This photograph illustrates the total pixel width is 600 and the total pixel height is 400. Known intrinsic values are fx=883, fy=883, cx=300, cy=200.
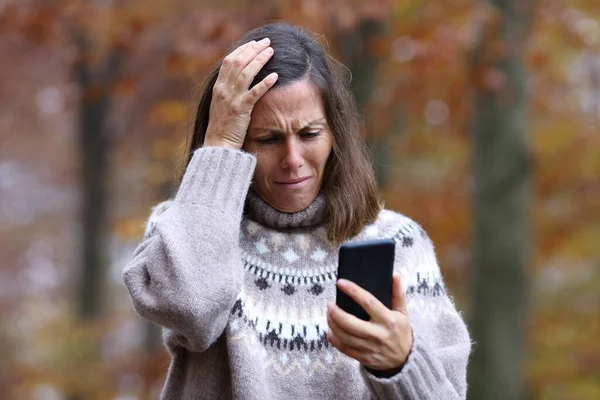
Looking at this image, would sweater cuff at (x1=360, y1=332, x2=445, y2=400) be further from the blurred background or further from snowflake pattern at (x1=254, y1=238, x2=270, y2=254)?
the blurred background

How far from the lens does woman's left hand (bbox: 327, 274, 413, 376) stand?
7.09 ft

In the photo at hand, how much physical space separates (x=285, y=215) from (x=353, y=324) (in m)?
0.56

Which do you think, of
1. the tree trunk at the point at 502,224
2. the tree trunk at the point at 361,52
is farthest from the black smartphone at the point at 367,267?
the tree trunk at the point at 502,224

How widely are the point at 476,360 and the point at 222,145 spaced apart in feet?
16.8

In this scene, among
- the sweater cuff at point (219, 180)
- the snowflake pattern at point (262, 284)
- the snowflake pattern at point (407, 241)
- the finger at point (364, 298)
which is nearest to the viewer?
the finger at point (364, 298)

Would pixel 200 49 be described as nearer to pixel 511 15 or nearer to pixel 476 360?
pixel 511 15

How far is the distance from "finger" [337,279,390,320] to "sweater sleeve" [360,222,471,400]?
173 millimetres

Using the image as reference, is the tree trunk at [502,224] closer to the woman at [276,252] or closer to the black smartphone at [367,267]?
the woman at [276,252]

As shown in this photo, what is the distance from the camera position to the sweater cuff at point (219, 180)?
249 cm

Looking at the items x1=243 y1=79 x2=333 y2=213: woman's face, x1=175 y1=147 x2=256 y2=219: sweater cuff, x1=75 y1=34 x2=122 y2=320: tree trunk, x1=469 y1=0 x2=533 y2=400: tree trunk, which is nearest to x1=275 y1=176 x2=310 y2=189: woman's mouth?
x1=243 y1=79 x2=333 y2=213: woman's face

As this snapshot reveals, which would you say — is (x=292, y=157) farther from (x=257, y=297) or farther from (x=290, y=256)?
(x=257, y=297)

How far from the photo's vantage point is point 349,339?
7.16 feet

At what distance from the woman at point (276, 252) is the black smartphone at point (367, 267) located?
2.0 inches

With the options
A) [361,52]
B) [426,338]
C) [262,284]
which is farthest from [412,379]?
[361,52]
